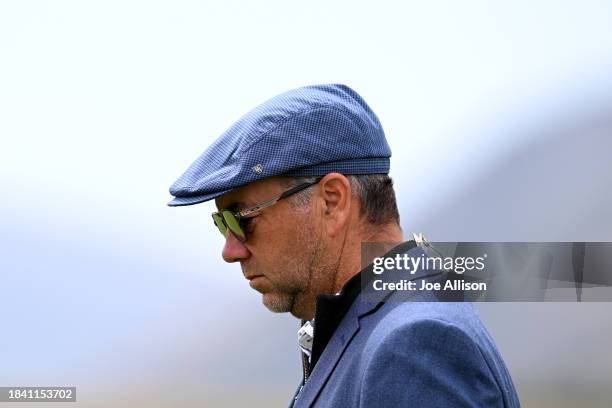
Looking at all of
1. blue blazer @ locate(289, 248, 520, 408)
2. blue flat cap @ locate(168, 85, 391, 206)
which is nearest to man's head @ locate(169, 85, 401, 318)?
blue flat cap @ locate(168, 85, 391, 206)

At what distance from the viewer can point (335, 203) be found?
1881mm

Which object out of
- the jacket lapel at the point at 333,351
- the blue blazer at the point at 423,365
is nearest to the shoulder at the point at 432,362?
the blue blazer at the point at 423,365

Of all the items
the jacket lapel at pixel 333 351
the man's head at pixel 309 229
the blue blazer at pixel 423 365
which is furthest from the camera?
the man's head at pixel 309 229

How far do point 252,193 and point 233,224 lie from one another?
0.08 meters

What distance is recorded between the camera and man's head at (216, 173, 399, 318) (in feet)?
6.15

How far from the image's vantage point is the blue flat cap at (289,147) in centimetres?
186

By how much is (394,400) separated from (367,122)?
26.3 inches

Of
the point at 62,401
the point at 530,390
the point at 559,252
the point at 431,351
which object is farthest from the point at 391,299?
the point at 530,390

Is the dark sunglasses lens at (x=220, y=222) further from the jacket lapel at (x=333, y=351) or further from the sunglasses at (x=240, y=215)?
the jacket lapel at (x=333, y=351)

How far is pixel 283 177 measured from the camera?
6.18 feet

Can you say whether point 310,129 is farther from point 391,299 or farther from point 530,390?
point 530,390

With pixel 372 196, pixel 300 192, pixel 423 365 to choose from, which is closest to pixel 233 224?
pixel 300 192

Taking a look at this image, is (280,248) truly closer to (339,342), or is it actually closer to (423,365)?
(339,342)

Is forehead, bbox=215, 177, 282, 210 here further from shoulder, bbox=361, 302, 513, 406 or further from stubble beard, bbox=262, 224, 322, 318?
shoulder, bbox=361, 302, 513, 406
